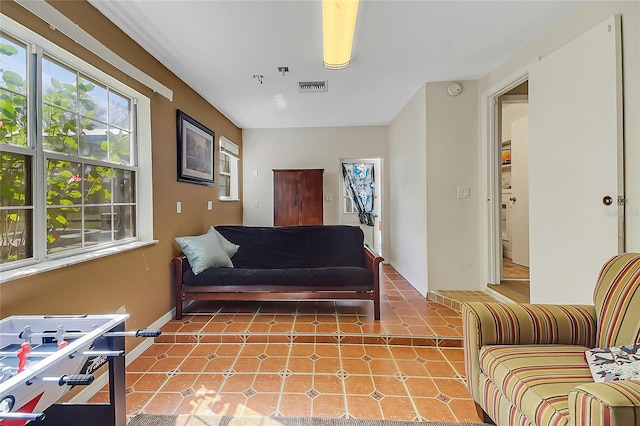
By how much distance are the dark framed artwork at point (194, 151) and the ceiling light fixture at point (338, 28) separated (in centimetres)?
165

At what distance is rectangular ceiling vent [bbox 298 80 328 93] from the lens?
3.19 m

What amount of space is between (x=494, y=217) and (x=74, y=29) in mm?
3745

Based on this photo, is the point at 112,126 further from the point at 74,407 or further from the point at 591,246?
the point at 591,246

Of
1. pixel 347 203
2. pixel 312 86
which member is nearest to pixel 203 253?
pixel 312 86

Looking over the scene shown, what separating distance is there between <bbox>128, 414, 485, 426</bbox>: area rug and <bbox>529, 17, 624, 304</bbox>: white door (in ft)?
4.15

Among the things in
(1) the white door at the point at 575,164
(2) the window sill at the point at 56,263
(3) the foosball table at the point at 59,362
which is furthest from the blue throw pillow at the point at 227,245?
(1) the white door at the point at 575,164

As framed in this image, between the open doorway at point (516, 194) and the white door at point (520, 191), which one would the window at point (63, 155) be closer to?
the open doorway at point (516, 194)

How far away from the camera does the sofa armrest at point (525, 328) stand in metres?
1.48

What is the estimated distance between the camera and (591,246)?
187 cm

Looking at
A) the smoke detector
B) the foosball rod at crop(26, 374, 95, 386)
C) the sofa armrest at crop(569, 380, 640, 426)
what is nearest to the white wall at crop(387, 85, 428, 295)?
the smoke detector

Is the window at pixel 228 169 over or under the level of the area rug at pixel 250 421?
over

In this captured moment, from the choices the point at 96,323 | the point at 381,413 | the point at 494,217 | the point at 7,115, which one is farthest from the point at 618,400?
the point at 7,115

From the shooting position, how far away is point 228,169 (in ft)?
15.7

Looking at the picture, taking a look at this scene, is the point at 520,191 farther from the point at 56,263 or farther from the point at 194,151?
the point at 56,263
